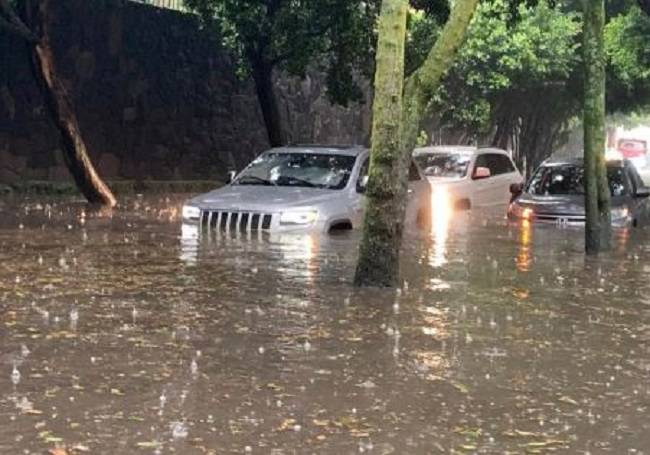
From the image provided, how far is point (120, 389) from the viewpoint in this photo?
5727 mm

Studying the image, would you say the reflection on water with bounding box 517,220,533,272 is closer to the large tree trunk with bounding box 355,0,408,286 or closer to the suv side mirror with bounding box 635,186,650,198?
the suv side mirror with bounding box 635,186,650,198

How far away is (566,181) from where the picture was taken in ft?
56.5

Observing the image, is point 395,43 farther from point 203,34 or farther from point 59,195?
point 203,34

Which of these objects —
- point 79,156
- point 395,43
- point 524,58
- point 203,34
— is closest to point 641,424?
point 395,43

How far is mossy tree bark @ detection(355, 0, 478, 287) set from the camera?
30.3 ft

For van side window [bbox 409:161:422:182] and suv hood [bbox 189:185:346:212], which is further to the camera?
van side window [bbox 409:161:422:182]

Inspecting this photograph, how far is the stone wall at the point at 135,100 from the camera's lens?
22062mm

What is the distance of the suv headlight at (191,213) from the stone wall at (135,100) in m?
9.41

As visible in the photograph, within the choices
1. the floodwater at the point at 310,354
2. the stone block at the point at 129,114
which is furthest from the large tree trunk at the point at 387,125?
the stone block at the point at 129,114

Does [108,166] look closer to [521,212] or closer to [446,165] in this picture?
[446,165]

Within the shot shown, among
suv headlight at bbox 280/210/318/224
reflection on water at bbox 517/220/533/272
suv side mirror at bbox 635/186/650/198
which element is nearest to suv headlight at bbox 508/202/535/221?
reflection on water at bbox 517/220/533/272

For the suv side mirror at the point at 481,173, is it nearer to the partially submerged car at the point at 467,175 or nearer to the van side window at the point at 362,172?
the partially submerged car at the point at 467,175

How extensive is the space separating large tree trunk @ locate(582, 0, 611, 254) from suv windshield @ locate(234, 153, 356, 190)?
3.03m

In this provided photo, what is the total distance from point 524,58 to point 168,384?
27.3 meters
